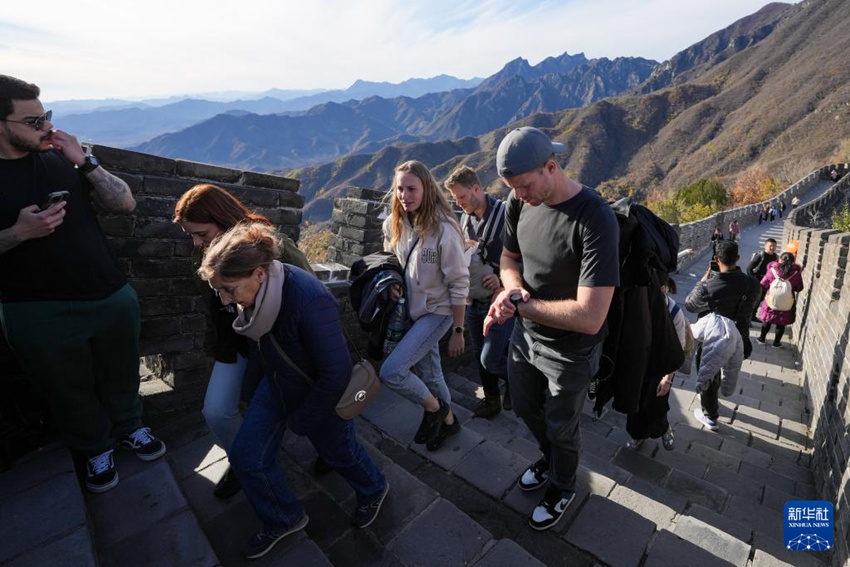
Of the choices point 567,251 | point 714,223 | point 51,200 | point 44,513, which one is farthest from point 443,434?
point 714,223

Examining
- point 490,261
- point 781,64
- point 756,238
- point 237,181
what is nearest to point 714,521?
point 490,261

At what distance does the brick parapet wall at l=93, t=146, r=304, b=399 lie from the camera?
278 centimetres

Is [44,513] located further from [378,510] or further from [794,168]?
[794,168]

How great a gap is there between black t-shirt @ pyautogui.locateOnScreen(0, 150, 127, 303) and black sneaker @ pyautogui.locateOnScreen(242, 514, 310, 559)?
1.49 m

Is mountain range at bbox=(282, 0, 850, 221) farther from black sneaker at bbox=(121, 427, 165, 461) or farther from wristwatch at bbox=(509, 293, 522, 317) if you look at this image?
→ black sneaker at bbox=(121, 427, 165, 461)

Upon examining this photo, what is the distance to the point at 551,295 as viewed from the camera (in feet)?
7.10

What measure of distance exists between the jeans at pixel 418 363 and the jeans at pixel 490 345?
52 centimetres

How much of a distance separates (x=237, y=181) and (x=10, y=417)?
1944 mm

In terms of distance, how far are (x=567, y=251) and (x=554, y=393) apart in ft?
2.37

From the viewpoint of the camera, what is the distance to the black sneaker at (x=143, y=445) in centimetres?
261

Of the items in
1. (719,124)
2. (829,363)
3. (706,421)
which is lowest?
(706,421)

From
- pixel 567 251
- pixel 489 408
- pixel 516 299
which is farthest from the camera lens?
pixel 489 408

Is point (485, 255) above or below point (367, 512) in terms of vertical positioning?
above

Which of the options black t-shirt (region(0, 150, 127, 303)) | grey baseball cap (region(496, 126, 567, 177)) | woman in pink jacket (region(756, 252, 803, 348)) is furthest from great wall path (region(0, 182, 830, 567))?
woman in pink jacket (region(756, 252, 803, 348))
